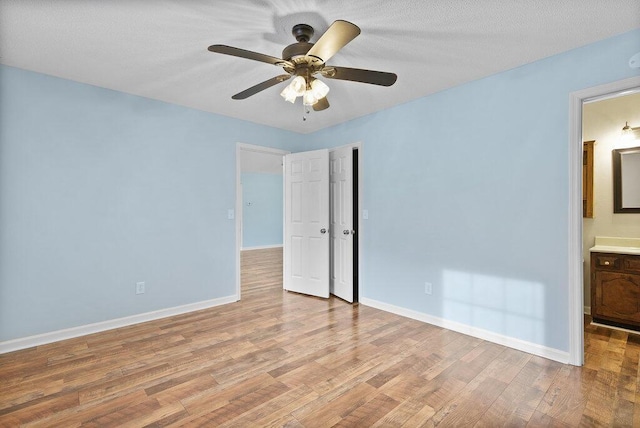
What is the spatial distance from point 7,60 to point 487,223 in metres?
4.39

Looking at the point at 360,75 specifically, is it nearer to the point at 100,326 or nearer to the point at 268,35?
the point at 268,35

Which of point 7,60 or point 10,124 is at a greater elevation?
point 7,60

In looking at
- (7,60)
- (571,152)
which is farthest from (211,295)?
(571,152)

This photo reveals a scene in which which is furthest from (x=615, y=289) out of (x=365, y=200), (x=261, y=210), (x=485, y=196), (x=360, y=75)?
(x=261, y=210)

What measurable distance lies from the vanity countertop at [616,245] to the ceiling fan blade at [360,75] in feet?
9.74

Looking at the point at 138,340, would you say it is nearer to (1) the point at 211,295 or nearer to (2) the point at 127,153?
(1) the point at 211,295

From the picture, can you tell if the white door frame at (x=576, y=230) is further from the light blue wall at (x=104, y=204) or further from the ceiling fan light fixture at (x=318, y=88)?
the light blue wall at (x=104, y=204)

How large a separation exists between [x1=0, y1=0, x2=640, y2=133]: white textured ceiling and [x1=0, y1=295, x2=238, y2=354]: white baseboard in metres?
2.38

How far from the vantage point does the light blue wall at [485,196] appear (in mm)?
2475

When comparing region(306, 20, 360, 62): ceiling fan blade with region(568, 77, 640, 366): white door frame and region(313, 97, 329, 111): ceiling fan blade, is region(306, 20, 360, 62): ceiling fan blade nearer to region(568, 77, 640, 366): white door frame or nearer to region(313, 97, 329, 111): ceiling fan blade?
region(313, 97, 329, 111): ceiling fan blade

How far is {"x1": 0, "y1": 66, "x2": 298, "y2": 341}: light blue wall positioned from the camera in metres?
2.73

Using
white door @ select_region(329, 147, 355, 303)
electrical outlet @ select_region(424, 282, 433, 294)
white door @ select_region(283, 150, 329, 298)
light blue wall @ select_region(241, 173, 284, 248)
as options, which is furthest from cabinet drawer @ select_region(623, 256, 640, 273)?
light blue wall @ select_region(241, 173, 284, 248)

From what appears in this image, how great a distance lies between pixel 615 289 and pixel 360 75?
3357 mm

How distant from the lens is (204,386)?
2154mm
